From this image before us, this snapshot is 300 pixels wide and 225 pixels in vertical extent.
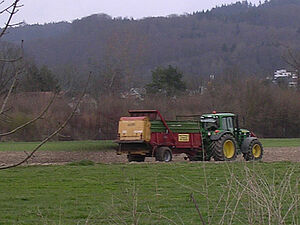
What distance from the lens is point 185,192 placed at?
12844 millimetres

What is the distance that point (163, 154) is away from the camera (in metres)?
23.6

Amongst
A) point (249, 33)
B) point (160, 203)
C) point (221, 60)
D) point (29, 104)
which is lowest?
point (160, 203)

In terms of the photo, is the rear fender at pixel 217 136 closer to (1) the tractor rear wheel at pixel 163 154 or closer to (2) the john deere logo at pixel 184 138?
(2) the john deere logo at pixel 184 138

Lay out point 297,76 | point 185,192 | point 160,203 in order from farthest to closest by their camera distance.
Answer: point 297,76, point 185,192, point 160,203

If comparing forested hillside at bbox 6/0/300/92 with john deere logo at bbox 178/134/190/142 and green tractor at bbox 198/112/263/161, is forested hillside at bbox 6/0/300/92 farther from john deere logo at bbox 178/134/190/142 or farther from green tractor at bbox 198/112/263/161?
john deere logo at bbox 178/134/190/142

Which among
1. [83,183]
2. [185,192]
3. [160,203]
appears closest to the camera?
[160,203]

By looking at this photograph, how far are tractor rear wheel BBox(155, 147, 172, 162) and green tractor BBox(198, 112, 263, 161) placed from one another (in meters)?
1.27

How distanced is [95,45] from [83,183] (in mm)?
97667

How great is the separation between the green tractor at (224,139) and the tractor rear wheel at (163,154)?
1265 mm

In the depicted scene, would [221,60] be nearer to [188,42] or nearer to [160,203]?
[188,42]

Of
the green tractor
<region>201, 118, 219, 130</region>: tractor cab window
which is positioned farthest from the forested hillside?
<region>201, 118, 219, 130</region>: tractor cab window

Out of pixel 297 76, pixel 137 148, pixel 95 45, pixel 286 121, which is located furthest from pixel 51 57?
pixel 137 148

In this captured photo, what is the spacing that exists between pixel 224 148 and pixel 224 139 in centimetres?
43

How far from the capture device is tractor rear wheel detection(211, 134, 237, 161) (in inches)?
920
